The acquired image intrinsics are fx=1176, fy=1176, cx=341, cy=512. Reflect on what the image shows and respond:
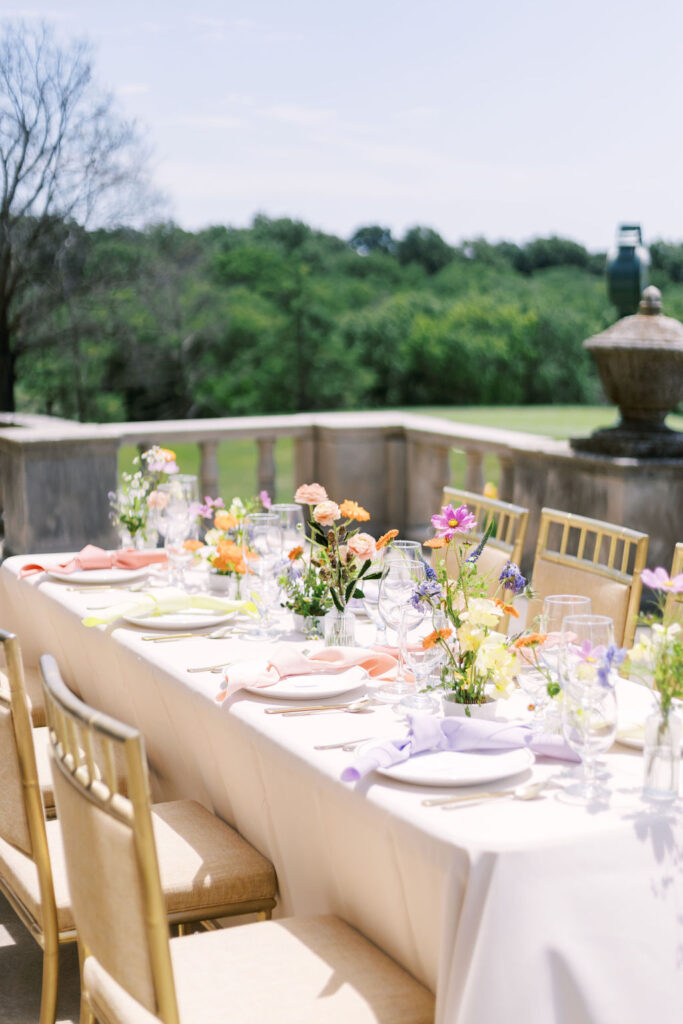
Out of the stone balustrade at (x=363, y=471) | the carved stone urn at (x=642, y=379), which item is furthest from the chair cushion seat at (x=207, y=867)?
the carved stone urn at (x=642, y=379)

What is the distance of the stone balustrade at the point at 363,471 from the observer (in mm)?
6199

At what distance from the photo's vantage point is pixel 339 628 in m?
2.95

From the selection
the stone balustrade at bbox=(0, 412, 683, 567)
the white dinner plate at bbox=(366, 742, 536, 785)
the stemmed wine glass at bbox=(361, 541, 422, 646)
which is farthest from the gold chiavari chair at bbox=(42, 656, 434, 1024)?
the stone balustrade at bbox=(0, 412, 683, 567)

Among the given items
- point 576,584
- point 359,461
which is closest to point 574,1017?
point 576,584

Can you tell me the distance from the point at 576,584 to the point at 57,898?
6.15 feet

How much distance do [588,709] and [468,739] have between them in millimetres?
283

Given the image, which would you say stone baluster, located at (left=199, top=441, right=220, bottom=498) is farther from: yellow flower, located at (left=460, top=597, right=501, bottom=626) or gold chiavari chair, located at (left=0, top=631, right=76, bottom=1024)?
yellow flower, located at (left=460, top=597, right=501, bottom=626)

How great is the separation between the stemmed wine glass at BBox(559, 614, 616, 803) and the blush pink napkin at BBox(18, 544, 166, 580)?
2.14m

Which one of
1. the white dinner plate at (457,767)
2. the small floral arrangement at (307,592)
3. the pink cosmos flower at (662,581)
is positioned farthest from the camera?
the small floral arrangement at (307,592)

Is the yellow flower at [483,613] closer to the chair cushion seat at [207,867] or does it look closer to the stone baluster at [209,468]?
the chair cushion seat at [207,867]

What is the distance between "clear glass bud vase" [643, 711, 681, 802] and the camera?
1983 millimetres

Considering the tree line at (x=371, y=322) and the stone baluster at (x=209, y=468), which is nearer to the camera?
the stone baluster at (x=209, y=468)

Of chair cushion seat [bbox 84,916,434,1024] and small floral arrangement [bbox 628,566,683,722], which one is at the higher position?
small floral arrangement [bbox 628,566,683,722]

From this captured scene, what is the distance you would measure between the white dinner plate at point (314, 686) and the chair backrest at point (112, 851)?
0.61 metres
